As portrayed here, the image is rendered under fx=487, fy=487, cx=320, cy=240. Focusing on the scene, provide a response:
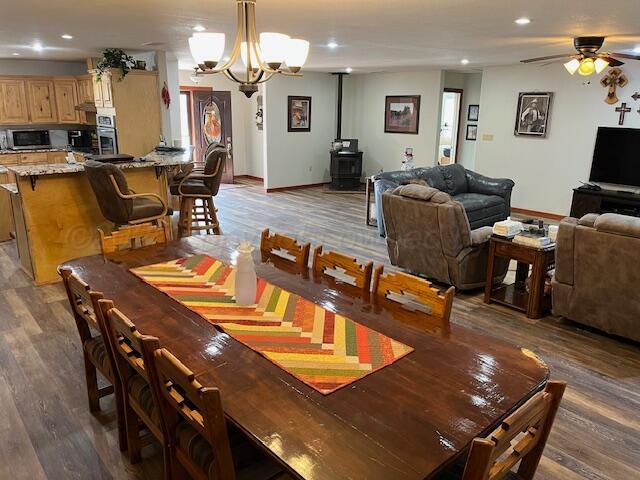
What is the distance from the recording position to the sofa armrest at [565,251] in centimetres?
347

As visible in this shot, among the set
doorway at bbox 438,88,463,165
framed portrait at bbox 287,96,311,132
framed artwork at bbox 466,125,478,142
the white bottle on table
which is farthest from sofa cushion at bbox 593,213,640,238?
framed artwork at bbox 466,125,478,142

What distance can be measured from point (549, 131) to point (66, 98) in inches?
308

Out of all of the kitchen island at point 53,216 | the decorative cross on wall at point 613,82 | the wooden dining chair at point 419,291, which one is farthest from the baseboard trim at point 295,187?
the wooden dining chair at point 419,291

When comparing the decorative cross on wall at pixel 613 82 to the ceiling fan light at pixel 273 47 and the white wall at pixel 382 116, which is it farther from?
the ceiling fan light at pixel 273 47

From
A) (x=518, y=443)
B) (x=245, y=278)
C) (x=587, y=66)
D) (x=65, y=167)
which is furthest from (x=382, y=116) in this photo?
(x=518, y=443)

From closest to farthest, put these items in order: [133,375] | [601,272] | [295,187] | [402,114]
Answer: [133,375] < [601,272] < [402,114] < [295,187]

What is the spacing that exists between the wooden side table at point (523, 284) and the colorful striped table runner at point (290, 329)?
7.98 ft

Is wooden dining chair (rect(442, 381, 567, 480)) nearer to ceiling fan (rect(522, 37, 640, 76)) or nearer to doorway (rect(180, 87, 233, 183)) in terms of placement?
ceiling fan (rect(522, 37, 640, 76))

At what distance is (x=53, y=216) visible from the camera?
4.55 m

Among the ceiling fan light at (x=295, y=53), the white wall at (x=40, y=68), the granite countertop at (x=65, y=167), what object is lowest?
the granite countertop at (x=65, y=167)

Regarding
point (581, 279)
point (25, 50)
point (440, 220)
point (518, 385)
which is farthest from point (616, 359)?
point (25, 50)

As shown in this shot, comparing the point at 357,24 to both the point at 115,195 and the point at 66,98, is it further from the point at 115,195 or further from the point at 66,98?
the point at 66,98

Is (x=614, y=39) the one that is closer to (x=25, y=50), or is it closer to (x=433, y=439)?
(x=433, y=439)

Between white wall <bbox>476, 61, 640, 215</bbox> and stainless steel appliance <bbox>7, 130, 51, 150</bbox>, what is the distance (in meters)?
7.31
